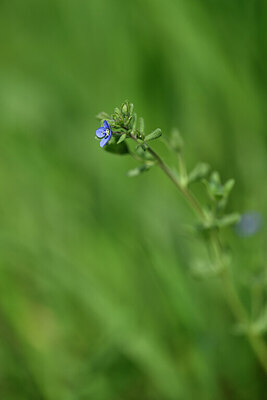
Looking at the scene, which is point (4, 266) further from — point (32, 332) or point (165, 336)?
point (165, 336)

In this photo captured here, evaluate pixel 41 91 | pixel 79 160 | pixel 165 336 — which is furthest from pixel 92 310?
pixel 41 91

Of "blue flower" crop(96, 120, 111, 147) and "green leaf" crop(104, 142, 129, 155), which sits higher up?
"green leaf" crop(104, 142, 129, 155)

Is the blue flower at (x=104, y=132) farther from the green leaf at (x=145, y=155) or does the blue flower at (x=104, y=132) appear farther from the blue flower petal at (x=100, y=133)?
the green leaf at (x=145, y=155)

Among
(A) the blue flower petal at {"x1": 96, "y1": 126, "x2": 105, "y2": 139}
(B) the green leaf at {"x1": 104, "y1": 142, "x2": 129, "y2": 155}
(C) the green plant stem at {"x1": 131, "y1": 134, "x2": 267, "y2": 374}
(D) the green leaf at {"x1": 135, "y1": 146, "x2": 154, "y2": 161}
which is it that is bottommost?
(C) the green plant stem at {"x1": 131, "y1": 134, "x2": 267, "y2": 374}

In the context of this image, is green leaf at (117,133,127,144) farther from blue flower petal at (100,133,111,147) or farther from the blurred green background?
the blurred green background

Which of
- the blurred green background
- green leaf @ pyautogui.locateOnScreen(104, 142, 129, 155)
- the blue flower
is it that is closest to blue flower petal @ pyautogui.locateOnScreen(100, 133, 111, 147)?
the blue flower

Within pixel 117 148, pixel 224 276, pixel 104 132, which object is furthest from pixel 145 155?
pixel 224 276

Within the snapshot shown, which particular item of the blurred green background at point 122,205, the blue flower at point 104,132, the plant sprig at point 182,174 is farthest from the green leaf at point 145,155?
the blurred green background at point 122,205

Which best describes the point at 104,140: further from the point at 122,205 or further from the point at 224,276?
the point at 122,205
